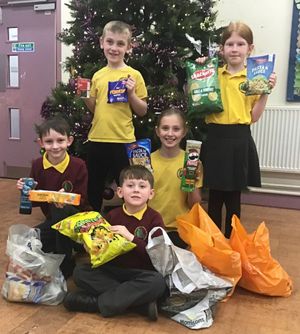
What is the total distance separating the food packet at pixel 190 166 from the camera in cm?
190

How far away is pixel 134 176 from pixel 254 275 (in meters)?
0.66

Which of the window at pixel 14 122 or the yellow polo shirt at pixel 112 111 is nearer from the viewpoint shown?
the yellow polo shirt at pixel 112 111

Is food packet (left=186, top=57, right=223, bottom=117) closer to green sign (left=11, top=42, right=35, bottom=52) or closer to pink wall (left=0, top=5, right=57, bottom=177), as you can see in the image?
pink wall (left=0, top=5, right=57, bottom=177)

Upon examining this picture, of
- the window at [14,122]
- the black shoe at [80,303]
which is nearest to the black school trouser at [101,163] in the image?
the black shoe at [80,303]

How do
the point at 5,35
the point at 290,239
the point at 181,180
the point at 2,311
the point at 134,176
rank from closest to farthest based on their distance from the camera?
1. the point at 2,311
2. the point at 134,176
3. the point at 181,180
4. the point at 290,239
5. the point at 5,35

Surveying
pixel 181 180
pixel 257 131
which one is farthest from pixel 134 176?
pixel 257 131

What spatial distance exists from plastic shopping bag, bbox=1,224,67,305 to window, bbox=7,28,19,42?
2777mm

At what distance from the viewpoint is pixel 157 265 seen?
1.60 metres

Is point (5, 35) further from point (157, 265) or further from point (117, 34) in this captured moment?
point (157, 265)

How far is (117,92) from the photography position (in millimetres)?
2066


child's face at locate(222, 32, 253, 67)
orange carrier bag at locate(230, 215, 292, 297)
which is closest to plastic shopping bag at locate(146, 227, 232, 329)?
orange carrier bag at locate(230, 215, 292, 297)

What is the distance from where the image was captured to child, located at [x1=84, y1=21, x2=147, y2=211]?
2.06 m

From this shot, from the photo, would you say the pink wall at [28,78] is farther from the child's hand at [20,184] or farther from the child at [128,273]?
the child at [128,273]

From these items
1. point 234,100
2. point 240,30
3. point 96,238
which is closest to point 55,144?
point 96,238
